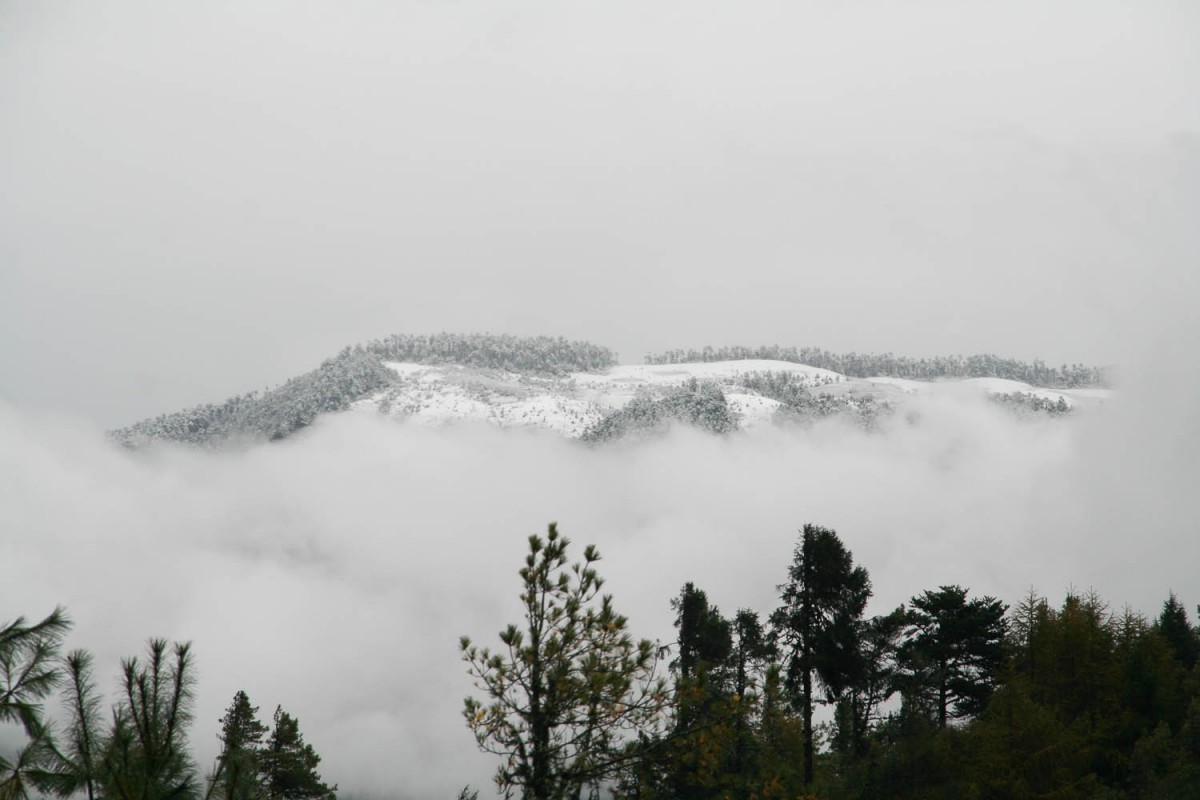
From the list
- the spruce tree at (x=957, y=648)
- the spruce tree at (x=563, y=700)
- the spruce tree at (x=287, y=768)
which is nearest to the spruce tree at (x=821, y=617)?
the spruce tree at (x=957, y=648)

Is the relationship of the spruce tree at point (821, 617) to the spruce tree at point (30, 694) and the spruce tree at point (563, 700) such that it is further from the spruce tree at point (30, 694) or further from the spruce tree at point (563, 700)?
the spruce tree at point (30, 694)

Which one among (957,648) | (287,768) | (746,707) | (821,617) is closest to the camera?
(746,707)

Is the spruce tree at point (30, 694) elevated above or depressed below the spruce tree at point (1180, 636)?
below

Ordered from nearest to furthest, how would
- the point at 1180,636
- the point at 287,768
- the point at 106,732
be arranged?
the point at 106,732
the point at 287,768
the point at 1180,636

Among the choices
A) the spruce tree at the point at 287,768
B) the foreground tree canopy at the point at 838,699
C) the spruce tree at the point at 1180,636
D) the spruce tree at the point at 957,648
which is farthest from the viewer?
the spruce tree at the point at 1180,636

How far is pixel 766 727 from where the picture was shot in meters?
30.1

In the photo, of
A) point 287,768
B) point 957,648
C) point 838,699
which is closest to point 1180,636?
point 957,648

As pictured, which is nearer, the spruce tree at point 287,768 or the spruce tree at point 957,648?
the spruce tree at point 957,648

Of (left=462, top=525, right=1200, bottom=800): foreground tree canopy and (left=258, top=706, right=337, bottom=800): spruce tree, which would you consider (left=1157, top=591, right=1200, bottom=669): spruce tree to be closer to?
(left=462, top=525, right=1200, bottom=800): foreground tree canopy

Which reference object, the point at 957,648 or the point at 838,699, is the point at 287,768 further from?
the point at 957,648

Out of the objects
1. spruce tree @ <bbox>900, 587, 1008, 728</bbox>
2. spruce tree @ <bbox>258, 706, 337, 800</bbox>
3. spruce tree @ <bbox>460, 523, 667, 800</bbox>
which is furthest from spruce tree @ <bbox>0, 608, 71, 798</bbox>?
spruce tree @ <bbox>900, 587, 1008, 728</bbox>

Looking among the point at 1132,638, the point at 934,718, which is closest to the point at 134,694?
the point at 934,718

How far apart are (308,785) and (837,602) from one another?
1942cm

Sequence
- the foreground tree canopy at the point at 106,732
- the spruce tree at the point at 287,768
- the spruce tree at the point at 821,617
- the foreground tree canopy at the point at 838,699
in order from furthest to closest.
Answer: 1. the spruce tree at the point at 287,768
2. the spruce tree at the point at 821,617
3. the foreground tree canopy at the point at 838,699
4. the foreground tree canopy at the point at 106,732
